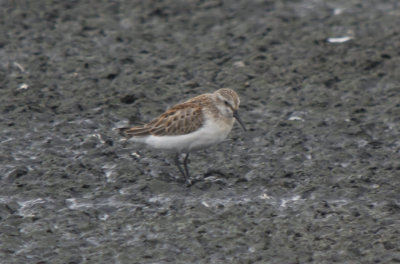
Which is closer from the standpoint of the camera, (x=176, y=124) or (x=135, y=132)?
(x=176, y=124)

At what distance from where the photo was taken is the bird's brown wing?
29.5 ft

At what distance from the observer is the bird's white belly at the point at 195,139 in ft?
29.3

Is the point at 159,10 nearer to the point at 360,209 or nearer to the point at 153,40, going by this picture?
the point at 153,40

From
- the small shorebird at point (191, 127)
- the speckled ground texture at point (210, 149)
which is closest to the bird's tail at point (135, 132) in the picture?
the small shorebird at point (191, 127)

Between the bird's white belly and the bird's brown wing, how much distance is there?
6cm

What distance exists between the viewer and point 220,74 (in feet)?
39.3

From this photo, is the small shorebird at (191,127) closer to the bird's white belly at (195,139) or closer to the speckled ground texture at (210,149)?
the bird's white belly at (195,139)

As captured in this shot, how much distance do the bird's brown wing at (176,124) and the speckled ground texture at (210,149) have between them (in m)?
0.53

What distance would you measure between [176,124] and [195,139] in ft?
0.96

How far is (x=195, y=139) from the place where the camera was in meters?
8.95

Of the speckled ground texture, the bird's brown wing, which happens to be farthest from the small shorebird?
the speckled ground texture

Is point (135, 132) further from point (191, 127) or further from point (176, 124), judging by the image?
point (191, 127)

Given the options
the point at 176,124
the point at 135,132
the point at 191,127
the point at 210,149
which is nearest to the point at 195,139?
the point at 191,127

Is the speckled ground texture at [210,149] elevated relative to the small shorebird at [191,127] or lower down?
lower down
